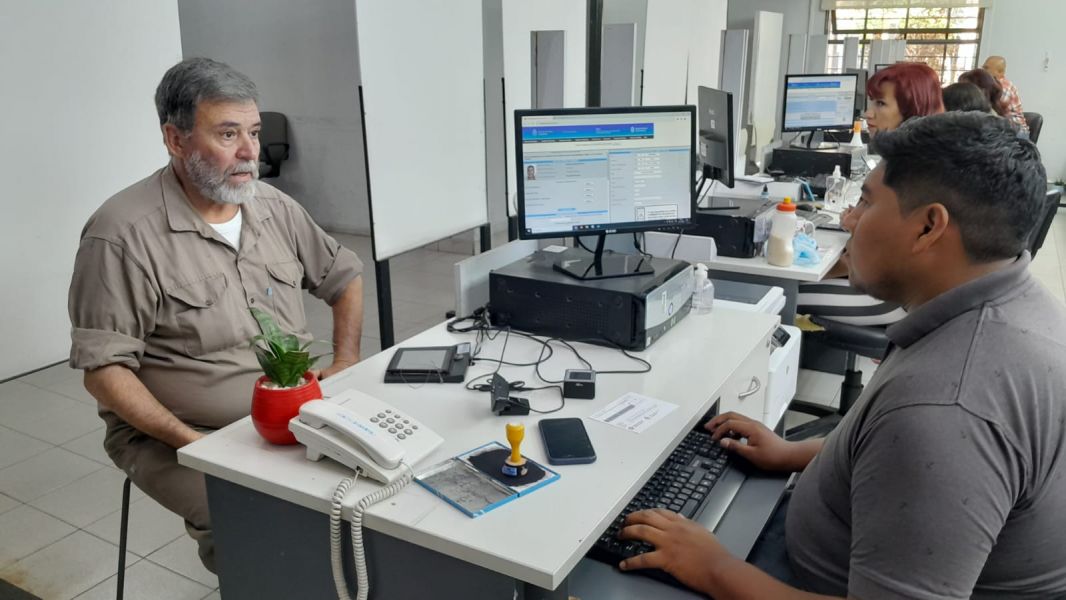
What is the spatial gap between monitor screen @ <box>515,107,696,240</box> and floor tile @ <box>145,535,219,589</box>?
131cm

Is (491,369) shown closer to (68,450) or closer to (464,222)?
(464,222)

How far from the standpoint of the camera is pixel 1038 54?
8547 millimetres

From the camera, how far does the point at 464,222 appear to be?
3.12m

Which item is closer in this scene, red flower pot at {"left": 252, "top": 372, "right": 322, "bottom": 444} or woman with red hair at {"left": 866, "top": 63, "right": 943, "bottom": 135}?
red flower pot at {"left": 252, "top": 372, "right": 322, "bottom": 444}

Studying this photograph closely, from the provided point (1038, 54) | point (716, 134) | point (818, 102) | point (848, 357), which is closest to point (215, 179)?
point (716, 134)

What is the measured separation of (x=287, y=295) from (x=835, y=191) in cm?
281

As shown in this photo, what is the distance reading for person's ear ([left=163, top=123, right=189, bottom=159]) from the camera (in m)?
1.87

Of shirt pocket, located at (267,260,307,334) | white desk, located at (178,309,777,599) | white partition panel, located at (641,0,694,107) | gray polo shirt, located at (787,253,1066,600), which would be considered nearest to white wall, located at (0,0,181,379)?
shirt pocket, located at (267,260,307,334)

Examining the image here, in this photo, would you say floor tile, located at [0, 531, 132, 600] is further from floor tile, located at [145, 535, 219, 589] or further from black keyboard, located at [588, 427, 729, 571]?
black keyboard, located at [588, 427, 729, 571]

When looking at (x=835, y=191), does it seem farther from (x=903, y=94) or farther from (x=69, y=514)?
(x=69, y=514)

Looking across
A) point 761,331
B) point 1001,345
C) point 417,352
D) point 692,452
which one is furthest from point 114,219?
point 1001,345

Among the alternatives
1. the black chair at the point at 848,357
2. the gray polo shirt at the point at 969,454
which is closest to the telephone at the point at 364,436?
the gray polo shirt at the point at 969,454

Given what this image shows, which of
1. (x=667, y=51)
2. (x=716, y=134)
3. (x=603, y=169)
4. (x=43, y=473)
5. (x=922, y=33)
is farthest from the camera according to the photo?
(x=922, y=33)

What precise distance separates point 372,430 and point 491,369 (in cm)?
52
